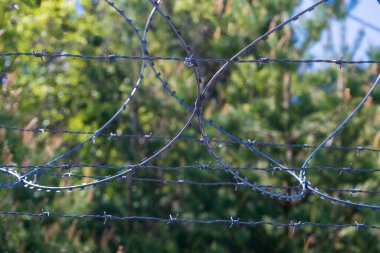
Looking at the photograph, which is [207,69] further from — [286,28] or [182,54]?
[286,28]

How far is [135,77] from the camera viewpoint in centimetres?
873

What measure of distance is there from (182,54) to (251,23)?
1.60 meters

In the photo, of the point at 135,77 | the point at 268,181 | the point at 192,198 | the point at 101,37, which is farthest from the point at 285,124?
the point at 101,37

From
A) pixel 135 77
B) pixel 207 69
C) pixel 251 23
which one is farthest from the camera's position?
pixel 207 69

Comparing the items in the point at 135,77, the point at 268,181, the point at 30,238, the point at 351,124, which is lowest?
the point at 30,238

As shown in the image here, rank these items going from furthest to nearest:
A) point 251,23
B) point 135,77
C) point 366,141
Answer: point 135,77
point 251,23
point 366,141

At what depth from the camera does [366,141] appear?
760 cm

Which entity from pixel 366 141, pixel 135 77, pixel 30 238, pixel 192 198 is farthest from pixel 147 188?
pixel 366 141

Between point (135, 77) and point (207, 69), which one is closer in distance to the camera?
point (135, 77)

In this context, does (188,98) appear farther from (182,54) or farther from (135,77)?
(182,54)

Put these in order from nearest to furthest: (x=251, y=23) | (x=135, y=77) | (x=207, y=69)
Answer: (x=251, y=23), (x=135, y=77), (x=207, y=69)

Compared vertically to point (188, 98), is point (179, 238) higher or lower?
lower

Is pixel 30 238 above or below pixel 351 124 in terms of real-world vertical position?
below

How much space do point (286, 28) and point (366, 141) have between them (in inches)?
55.5
